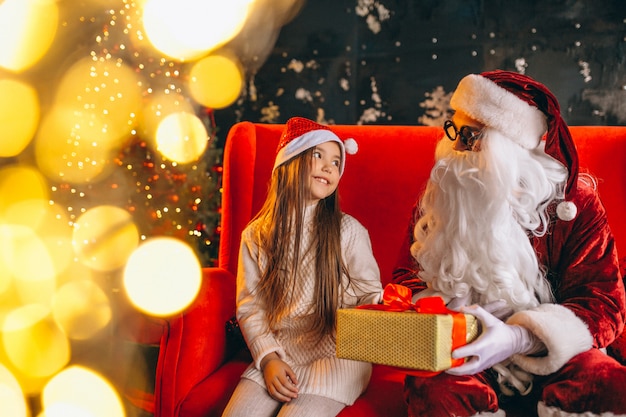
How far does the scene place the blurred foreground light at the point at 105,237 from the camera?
339 centimetres

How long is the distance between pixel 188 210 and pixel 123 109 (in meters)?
0.72

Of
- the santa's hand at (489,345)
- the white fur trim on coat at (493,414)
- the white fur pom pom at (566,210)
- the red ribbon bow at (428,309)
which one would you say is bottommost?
the white fur trim on coat at (493,414)

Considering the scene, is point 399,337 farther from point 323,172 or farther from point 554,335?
point 323,172

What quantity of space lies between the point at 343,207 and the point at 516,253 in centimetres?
83

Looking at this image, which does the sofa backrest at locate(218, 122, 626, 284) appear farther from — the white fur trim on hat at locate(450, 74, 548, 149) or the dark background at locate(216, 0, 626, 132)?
the dark background at locate(216, 0, 626, 132)

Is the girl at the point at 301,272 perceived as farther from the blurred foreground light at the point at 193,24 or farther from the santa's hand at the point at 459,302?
the blurred foreground light at the point at 193,24

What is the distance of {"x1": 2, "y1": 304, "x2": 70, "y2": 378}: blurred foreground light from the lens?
3346 millimetres

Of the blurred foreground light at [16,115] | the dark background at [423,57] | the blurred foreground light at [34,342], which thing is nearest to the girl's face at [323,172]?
the dark background at [423,57]

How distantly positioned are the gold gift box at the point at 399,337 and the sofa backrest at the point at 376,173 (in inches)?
33.9

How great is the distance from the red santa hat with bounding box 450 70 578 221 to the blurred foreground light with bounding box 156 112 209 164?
2169 millimetres

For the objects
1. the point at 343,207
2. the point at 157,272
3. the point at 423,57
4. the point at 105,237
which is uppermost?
the point at 423,57

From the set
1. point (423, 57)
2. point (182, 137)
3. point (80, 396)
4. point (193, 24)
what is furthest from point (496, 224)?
point (193, 24)

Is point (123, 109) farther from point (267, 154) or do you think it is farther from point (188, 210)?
point (267, 154)

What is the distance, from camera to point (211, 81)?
362 centimetres
